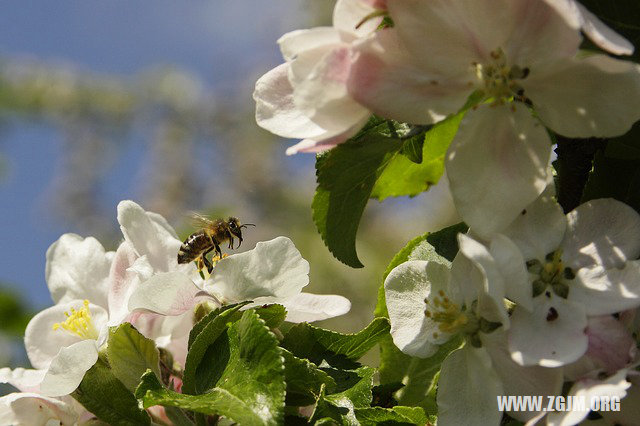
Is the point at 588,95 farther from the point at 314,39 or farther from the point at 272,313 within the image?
the point at 272,313

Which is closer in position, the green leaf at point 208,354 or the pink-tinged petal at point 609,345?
the pink-tinged petal at point 609,345

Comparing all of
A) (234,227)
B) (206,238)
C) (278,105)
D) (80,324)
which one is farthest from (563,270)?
(234,227)

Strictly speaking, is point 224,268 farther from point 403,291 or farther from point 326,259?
point 326,259

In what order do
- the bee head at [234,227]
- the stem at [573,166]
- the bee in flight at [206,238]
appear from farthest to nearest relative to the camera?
the bee head at [234,227] → the bee in flight at [206,238] → the stem at [573,166]

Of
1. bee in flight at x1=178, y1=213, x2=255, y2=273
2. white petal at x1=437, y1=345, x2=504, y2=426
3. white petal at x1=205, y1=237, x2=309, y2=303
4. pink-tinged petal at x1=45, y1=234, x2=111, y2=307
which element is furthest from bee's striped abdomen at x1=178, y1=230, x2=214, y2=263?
white petal at x1=437, y1=345, x2=504, y2=426

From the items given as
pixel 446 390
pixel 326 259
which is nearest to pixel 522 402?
pixel 446 390

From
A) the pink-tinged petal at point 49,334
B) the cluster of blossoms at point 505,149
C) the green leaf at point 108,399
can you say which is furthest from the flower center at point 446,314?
the pink-tinged petal at point 49,334

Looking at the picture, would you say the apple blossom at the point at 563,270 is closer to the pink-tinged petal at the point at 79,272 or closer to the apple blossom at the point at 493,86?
the apple blossom at the point at 493,86
